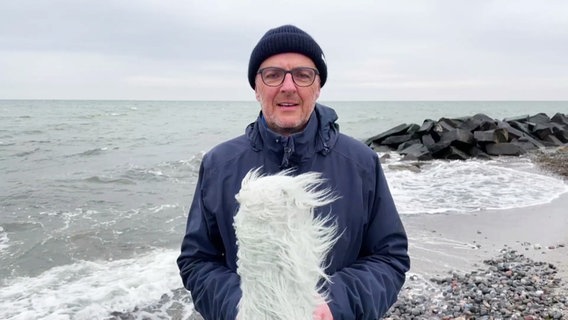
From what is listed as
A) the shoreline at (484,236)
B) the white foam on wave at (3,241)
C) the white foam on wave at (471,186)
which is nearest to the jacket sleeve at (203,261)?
the shoreline at (484,236)

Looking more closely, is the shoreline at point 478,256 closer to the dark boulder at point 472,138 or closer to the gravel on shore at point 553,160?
the gravel on shore at point 553,160

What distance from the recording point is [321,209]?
210 centimetres

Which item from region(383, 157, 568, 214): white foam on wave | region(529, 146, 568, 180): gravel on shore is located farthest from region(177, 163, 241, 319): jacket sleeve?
region(529, 146, 568, 180): gravel on shore

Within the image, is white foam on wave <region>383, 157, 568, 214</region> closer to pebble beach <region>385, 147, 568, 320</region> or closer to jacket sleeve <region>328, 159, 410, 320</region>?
pebble beach <region>385, 147, 568, 320</region>

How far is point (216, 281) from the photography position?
204cm

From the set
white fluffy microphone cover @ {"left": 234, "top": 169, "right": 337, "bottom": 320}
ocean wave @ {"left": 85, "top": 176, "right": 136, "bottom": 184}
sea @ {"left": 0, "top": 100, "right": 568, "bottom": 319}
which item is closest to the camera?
white fluffy microphone cover @ {"left": 234, "top": 169, "right": 337, "bottom": 320}

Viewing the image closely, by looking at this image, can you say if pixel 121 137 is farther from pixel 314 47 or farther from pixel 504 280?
pixel 314 47

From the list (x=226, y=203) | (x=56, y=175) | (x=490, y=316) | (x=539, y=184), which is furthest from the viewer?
(x=56, y=175)

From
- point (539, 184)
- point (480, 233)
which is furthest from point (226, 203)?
point (539, 184)

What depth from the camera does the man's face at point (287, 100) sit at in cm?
222

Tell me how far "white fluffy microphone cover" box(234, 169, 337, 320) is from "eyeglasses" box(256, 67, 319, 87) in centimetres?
80

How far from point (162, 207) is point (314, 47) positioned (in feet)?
36.6

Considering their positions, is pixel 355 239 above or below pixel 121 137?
above

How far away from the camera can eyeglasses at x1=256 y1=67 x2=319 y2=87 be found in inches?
88.2
